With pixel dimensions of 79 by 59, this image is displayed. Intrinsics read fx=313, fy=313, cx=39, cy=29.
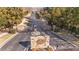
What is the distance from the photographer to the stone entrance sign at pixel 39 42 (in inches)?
136

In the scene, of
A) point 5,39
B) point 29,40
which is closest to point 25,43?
point 29,40

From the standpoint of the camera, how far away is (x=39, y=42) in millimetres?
3457

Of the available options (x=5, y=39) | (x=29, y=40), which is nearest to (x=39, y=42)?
(x=29, y=40)

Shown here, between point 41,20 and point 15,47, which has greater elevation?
point 41,20

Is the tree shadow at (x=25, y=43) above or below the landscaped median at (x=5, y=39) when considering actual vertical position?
below

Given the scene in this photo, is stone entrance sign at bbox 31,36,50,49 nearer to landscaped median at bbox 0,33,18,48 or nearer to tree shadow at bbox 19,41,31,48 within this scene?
tree shadow at bbox 19,41,31,48

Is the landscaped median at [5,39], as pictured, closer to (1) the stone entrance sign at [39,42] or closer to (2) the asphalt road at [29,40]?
(2) the asphalt road at [29,40]

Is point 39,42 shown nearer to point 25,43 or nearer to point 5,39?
point 25,43

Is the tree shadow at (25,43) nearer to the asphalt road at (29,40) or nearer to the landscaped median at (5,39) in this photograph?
the asphalt road at (29,40)

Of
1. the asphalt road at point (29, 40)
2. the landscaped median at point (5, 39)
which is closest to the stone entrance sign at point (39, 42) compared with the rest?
the asphalt road at point (29, 40)
